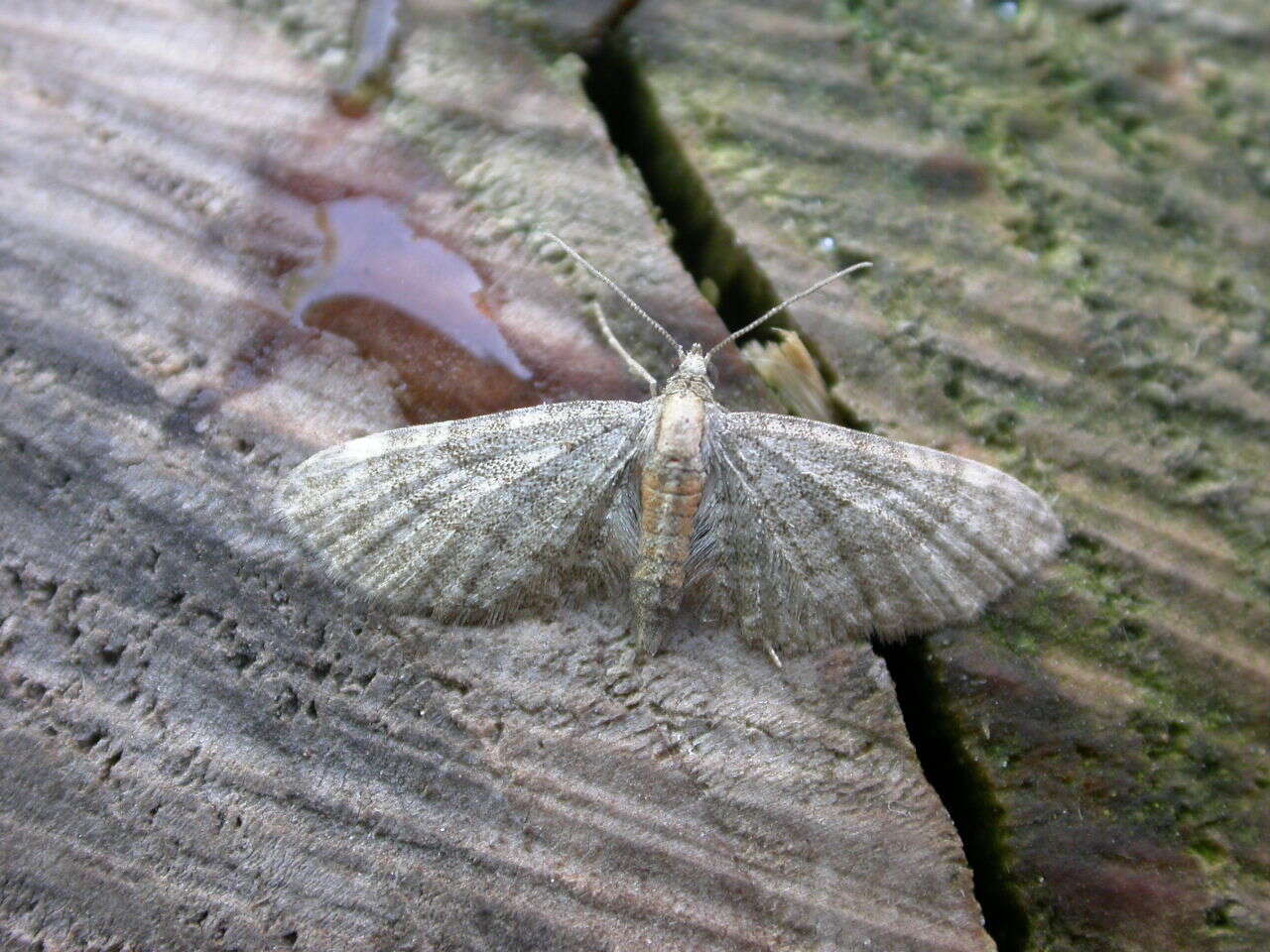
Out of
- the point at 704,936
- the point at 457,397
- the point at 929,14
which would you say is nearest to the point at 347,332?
the point at 457,397

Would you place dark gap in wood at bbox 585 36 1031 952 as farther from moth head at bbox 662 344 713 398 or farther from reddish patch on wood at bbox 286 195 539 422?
reddish patch on wood at bbox 286 195 539 422

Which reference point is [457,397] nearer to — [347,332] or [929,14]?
[347,332]

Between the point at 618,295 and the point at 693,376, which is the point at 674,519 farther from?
the point at 618,295

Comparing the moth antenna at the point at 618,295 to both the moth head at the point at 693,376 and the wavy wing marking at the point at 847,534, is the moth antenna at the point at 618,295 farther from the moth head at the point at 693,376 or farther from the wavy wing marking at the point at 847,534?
the wavy wing marking at the point at 847,534

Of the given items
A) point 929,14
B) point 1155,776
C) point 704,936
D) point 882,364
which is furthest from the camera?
point 929,14

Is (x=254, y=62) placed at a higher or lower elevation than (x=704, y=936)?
higher

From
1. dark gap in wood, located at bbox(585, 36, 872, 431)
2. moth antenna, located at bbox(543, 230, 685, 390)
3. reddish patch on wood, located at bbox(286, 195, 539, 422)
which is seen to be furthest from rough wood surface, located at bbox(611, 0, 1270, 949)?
reddish patch on wood, located at bbox(286, 195, 539, 422)
